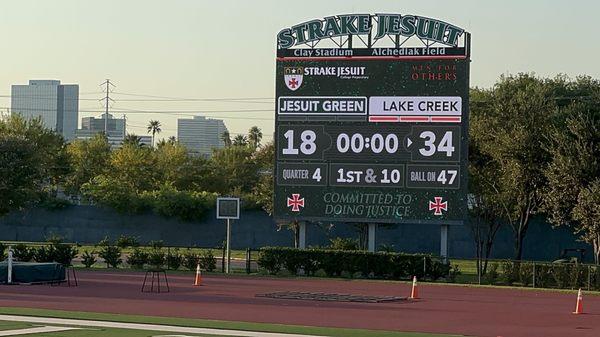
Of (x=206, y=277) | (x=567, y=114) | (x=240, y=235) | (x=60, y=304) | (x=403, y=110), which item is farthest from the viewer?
(x=240, y=235)

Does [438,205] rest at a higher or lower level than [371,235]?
higher

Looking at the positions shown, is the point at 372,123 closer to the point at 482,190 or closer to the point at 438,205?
the point at 438,205

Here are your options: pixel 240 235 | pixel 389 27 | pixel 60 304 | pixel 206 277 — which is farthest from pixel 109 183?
pixel 60 304

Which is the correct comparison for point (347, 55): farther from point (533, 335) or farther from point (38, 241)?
point (38, 241)

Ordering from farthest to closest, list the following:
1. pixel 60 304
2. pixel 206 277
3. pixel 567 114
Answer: pixel 567 114 < pixel 206 277 < pixel 60 304

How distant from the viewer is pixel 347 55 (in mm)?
42781

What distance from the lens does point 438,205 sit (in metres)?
42.3

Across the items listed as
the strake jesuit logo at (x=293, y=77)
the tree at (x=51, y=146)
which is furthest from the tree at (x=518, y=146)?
the tree at (x=51, y=146)

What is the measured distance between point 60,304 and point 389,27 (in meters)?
18.1

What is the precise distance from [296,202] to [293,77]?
4712mm

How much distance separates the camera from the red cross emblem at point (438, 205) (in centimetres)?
4234

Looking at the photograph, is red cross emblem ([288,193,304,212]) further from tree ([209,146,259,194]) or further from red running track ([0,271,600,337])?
tree ([209,146,259,194])

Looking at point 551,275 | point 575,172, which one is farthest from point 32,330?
point 575,172

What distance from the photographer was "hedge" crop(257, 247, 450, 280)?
145 feet
